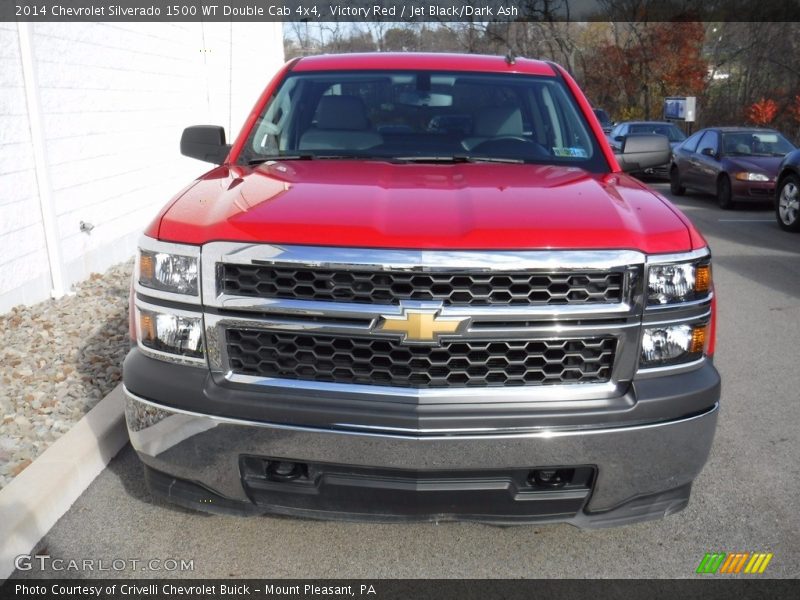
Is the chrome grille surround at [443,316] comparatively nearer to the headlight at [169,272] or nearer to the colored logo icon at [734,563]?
the headlight at [169,272]

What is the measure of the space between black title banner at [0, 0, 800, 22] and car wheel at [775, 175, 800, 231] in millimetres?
8578

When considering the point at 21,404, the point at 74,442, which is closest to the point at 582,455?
the point at 74,442

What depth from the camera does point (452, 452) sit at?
2658 mm

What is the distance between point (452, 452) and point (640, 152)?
8.48 feet

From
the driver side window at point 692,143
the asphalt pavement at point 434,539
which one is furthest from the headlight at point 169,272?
the driver side window at point 692,143

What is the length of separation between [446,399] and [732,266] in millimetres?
7579

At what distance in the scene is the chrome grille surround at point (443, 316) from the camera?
8.72ft

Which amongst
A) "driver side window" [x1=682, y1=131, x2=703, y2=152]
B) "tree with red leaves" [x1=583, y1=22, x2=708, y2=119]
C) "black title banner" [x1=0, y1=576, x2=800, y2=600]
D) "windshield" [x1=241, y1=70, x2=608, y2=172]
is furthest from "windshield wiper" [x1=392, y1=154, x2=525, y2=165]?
"tree with red leaves" [x1=583, y1=22, x2=708, y2=119]

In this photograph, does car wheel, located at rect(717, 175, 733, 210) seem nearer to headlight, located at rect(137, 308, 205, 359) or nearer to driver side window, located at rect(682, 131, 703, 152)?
driver side window, located at rect(682, 131, 703, 152)

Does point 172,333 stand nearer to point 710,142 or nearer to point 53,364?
point 53,364

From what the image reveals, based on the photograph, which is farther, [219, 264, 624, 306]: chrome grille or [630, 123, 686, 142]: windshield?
[630, 123, 686, 142]: windshield

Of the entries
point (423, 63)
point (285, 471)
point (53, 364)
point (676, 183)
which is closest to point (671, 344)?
point (285, 471)

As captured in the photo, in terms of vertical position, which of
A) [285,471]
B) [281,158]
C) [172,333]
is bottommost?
[285,471]

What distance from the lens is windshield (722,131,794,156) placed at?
15.0 m
